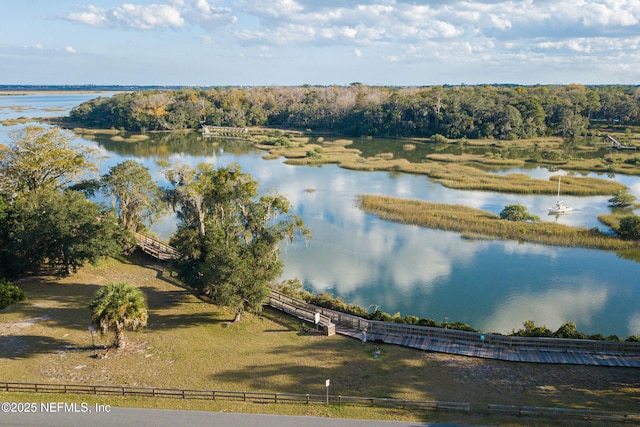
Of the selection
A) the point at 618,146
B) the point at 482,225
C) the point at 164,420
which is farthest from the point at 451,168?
the point at 164,420

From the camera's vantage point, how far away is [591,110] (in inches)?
5231

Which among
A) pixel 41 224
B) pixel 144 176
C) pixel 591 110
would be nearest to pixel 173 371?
pixel 41 224

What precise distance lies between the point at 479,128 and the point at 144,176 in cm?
9749

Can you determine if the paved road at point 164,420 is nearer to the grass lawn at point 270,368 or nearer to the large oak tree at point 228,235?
the grass lawn at point 270,368

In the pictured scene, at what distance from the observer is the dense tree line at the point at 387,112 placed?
393ft

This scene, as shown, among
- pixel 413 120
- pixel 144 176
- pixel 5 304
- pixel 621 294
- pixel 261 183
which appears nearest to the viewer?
pixel 5 304

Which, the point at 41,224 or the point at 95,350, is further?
the point at 41,224

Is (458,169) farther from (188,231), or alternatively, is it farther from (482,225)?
(188,231)

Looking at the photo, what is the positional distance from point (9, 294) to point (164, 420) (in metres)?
17.1

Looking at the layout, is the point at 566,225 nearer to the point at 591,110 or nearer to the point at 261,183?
the point at 261,183

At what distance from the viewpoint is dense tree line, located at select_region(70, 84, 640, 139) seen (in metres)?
120

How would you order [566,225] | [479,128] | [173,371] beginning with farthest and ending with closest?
[479,128] < [566,225] < [173,371]

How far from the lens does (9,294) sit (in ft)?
97.3

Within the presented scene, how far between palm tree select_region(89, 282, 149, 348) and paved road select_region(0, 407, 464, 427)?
5.24m
